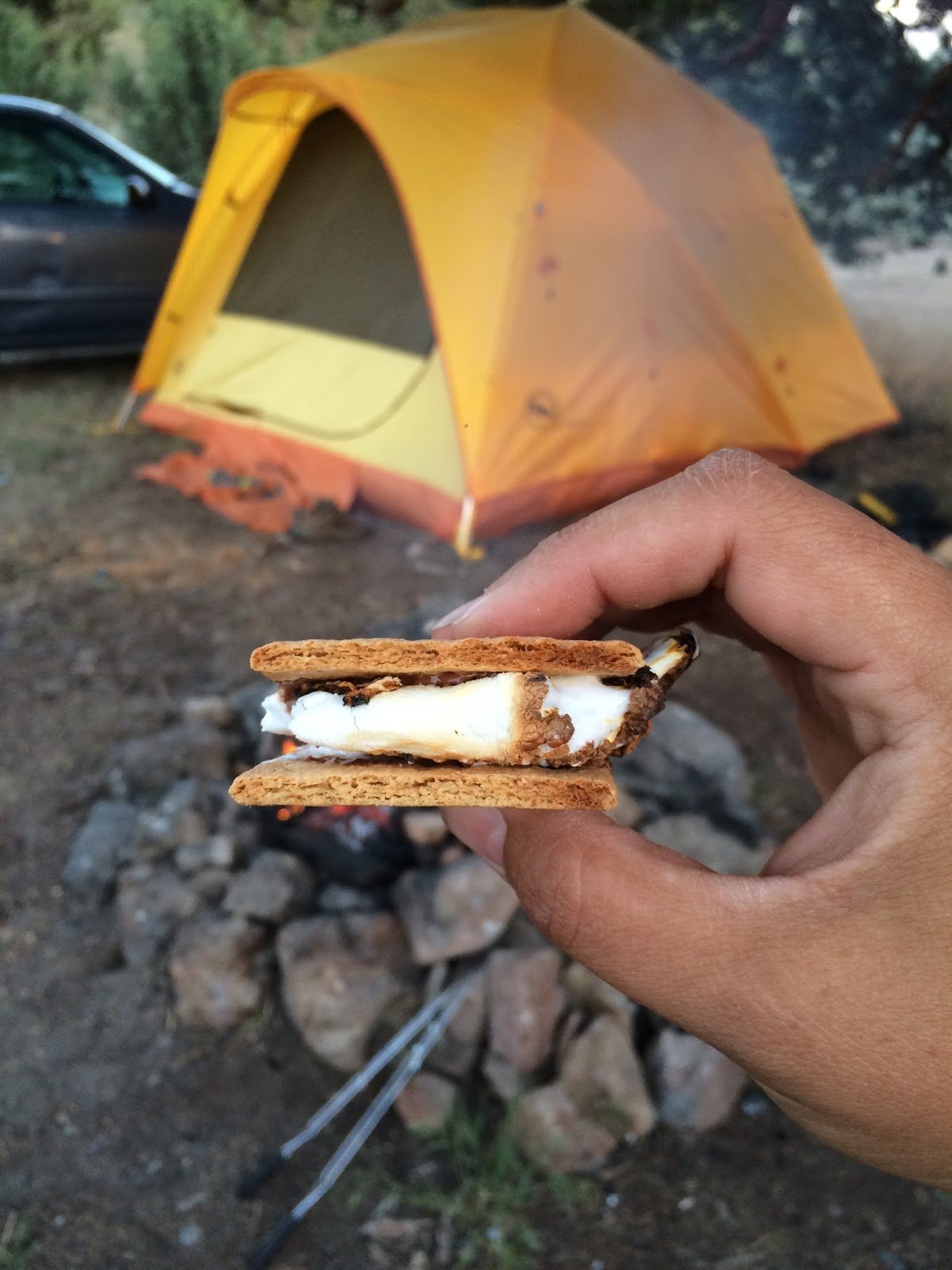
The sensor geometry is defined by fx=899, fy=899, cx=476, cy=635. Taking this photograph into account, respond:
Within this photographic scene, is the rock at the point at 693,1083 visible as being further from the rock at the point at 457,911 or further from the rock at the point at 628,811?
the rock at the point at 628,811

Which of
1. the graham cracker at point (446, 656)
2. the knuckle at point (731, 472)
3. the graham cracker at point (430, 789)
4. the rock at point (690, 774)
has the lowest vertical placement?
the rock at point (690, 774)

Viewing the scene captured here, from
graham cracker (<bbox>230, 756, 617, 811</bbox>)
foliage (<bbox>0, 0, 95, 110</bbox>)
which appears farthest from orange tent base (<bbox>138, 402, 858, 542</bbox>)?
foliage (<bbox>0, 0, 95, 110</bbox>)

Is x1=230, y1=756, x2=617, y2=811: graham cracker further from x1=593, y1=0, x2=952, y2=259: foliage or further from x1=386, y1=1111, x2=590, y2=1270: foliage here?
x1=593, y1=0, x2=952, y2=259: foliage

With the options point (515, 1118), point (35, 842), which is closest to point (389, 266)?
point (35, 842)

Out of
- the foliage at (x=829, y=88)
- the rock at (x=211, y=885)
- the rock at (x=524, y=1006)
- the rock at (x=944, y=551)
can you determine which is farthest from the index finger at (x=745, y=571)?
the foliage at (x=829, y=88)

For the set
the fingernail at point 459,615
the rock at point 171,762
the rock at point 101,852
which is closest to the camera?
the fingernail at point 459,615

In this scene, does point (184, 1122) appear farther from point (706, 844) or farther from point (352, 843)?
point (706, 844)
